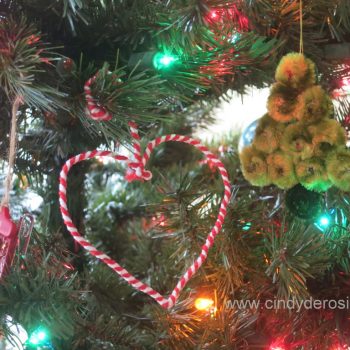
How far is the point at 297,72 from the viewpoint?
0.52m

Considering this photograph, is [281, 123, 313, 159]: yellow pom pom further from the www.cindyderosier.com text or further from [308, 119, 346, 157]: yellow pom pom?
the www.cindyderosier.com text

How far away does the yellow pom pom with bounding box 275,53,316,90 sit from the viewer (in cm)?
52

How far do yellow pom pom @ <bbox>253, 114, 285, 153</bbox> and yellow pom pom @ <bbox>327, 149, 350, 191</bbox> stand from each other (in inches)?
2.0

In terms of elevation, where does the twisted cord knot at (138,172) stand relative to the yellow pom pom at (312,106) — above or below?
below

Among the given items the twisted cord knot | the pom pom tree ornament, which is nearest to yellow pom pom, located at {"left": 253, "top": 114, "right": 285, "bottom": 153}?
the pom pom tree ornament

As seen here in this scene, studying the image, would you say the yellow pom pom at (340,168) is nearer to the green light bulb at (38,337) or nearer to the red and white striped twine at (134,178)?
the red and white striped twine at (134,178)

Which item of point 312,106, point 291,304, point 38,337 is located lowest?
point 38,337

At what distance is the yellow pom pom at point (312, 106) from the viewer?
20.0 inches

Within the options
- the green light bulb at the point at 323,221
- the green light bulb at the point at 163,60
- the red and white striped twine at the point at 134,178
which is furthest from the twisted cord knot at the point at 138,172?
the green light bulb at the point at 323,221

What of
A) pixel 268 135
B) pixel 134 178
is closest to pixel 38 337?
pixel 134 178

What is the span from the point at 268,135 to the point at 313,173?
53 mm

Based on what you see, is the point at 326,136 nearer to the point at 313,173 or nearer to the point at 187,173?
the point at 313,173

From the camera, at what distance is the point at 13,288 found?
48 centimetres

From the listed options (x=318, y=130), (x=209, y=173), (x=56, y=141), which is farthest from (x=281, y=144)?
(x=209, y=173)
